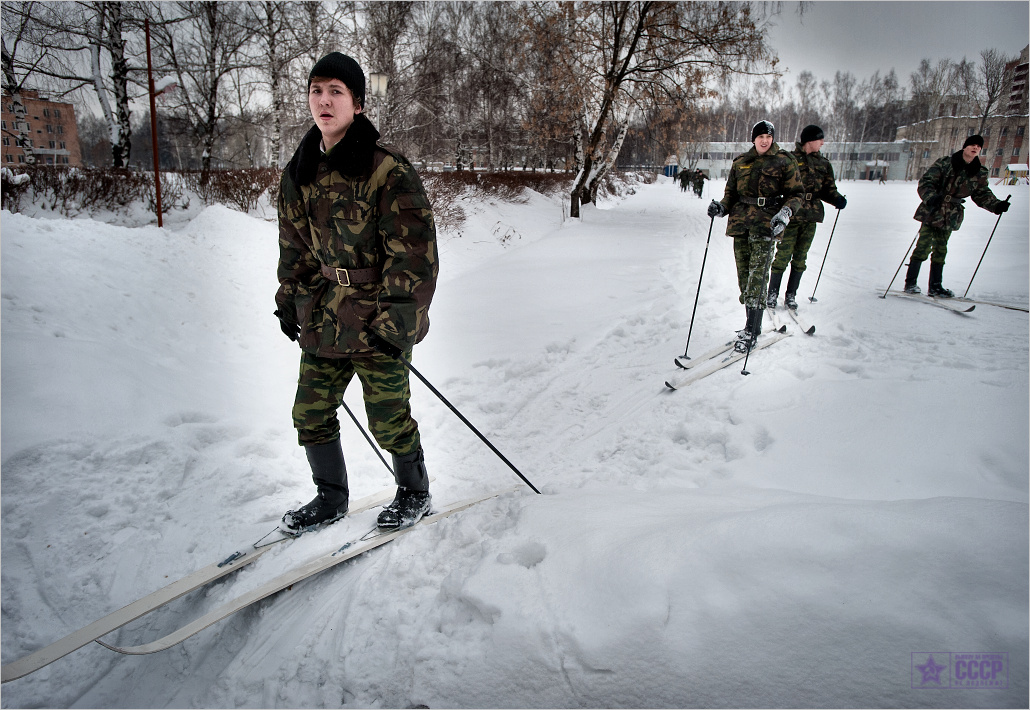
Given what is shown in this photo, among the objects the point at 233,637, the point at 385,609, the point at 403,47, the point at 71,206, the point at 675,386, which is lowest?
the point at 233,637

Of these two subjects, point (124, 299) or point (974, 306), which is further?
point (974, 306)

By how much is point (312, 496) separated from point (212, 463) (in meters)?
0.60

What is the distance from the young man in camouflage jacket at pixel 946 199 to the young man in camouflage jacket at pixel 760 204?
9.71ft

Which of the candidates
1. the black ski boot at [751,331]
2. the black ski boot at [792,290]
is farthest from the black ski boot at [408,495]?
the black ski boot at [792,290]

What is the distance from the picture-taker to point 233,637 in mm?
1856

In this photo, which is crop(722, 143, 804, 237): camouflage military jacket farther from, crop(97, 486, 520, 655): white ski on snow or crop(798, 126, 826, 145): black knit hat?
crop(97, 486, 520, 655): white ski on snow

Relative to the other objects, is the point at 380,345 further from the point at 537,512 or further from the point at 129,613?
the point at 129,613

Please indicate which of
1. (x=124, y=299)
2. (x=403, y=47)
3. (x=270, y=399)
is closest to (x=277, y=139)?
(x=403, y=47)

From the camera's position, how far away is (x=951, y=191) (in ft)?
20.2

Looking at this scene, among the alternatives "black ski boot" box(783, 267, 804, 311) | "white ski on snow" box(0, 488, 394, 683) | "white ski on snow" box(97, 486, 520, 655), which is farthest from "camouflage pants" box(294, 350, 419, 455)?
"black ski boot" box(783, 267, 804, 311)

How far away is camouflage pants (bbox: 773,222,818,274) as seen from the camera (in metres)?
5.72

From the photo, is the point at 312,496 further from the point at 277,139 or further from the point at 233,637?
the point at 277,139

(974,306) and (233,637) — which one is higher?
(974,306)

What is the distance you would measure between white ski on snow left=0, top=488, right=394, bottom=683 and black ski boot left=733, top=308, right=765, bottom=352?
3.84m
